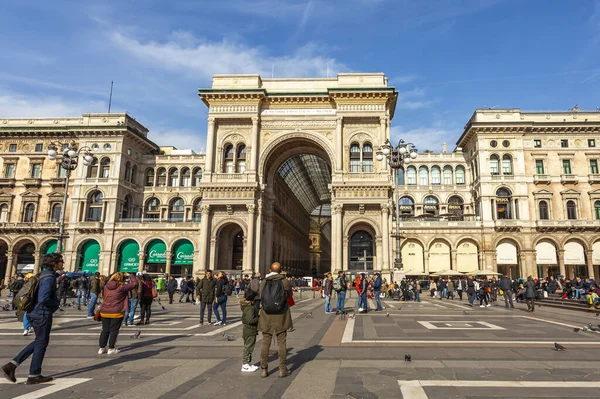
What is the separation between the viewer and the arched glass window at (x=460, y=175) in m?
53.6

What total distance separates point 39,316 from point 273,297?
3540mm

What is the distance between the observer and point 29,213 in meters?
49.2

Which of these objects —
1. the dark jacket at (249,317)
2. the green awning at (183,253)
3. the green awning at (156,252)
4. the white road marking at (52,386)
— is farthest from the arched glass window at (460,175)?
the white road marking at (52,386)

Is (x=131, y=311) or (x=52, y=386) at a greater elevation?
(x=131, y=311)

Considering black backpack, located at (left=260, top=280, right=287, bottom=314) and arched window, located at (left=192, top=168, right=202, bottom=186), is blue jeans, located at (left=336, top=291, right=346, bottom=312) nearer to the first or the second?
black backpack, located at (left=260, top=280, right=287, bottom=314)

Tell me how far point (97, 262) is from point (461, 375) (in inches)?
1909

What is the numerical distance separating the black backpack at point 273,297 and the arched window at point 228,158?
35.4 m

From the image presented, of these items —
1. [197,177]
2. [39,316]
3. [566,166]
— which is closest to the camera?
[39,316]

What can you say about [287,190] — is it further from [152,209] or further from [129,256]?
[129,256]

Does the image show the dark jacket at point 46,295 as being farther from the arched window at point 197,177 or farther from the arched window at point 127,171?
the arched window at point 197,177

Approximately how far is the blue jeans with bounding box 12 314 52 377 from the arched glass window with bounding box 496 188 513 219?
1947 inches

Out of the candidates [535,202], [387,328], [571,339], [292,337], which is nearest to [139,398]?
[292,337]

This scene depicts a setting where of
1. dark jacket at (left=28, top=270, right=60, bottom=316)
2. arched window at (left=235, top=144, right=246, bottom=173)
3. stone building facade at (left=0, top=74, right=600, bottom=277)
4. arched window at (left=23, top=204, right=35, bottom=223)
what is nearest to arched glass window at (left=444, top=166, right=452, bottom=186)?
stone building facade at (left=0, top=74, right=600, bottom=277)

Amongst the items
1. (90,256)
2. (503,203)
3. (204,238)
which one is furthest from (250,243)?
(503,203)
